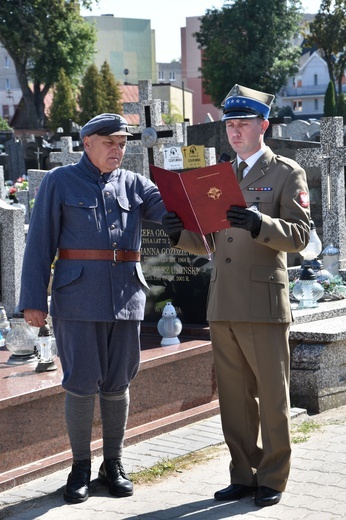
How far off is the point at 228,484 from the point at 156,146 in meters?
8.05

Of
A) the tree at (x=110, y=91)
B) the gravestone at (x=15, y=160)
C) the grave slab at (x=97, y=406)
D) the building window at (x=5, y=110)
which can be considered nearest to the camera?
the grave slab at (x=97, y=406)

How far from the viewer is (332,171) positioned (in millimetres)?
9648

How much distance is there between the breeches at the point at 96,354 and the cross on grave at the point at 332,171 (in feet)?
17.0

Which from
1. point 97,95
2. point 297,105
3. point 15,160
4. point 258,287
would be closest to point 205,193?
point 258,287

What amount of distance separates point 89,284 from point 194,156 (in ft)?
24.3

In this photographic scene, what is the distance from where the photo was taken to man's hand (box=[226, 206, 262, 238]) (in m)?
4.20

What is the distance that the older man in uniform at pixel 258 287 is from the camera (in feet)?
14.7

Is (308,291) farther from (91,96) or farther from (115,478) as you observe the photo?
(91,96)

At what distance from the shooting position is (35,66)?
50.5 metres

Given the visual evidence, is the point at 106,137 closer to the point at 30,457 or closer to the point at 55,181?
the point at 55,181

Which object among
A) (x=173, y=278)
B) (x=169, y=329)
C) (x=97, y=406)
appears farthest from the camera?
(x=173, y=278)

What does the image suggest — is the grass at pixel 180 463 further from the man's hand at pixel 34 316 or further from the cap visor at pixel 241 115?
the cap visor at pixel 241 115

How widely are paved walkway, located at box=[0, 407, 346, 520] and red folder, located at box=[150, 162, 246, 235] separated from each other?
4.24ft

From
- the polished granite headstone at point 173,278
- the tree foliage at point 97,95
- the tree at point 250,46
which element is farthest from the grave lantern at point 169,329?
the tree foliage at point 97,95
